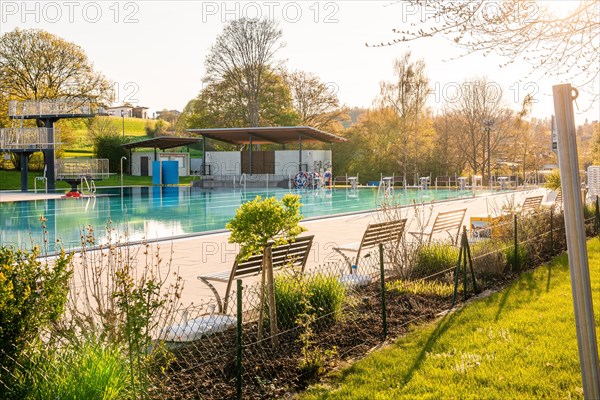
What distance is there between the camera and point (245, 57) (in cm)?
5016

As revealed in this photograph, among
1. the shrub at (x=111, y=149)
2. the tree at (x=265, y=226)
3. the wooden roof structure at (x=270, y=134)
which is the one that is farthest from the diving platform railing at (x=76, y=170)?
the tree at (x=265, y=226)

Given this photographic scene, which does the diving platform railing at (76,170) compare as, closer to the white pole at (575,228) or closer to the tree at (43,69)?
the tree at (43,69)

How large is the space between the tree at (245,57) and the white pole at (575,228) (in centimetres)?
4881

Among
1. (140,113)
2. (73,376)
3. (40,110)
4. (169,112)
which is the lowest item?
(73,376)

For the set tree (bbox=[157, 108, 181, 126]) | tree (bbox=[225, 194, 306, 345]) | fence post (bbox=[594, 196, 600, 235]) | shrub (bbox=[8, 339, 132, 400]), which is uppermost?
tree (bbox=[157, 108, 181, 126])

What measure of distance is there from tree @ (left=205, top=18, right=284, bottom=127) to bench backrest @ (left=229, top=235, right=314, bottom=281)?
44843 mm

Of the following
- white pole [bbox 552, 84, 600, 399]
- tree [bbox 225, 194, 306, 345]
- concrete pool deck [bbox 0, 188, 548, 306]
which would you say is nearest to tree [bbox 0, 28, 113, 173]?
concrete pool deck [bbox 0, 188, 548, 306]

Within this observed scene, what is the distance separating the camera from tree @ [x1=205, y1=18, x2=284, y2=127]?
50.0 meters

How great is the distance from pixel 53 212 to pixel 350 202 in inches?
434

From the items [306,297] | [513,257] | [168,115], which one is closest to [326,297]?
[306,297]

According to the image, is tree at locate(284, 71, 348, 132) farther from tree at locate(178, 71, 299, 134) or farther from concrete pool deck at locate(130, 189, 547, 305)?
concrete pool deck at locate(130, 189, 547, 305)

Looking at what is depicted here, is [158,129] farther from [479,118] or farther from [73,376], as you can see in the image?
[73,376]

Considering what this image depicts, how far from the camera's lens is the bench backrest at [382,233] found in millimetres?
7898

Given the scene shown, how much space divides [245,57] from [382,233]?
43.8 metres
